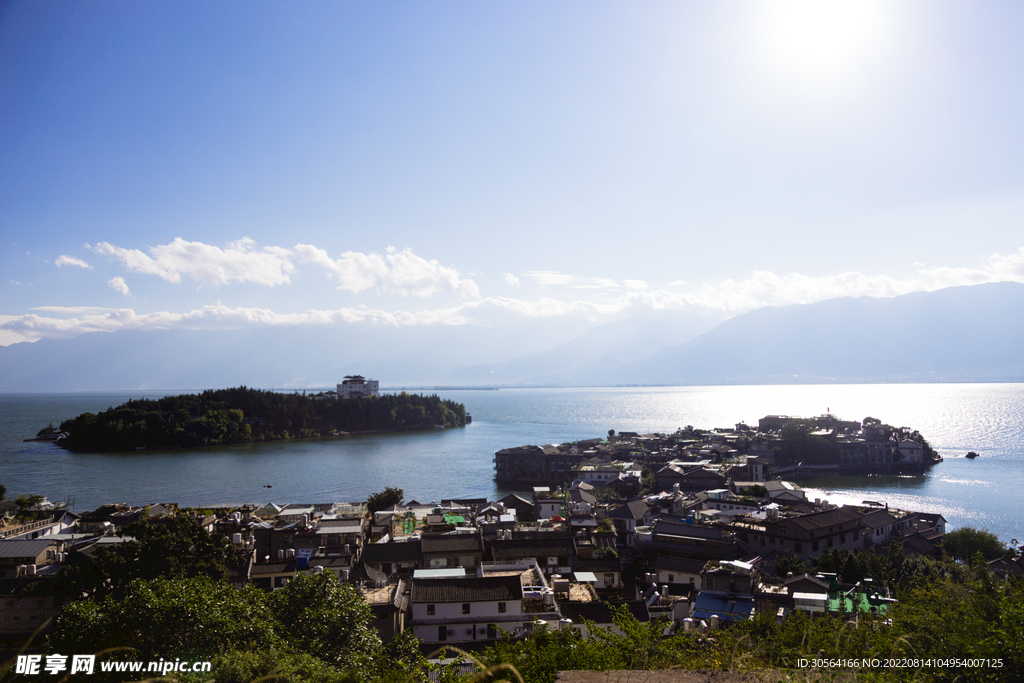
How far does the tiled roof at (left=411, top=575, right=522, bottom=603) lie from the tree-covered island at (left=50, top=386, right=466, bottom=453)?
4701 centimetres

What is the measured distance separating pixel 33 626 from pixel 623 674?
34.2 ft

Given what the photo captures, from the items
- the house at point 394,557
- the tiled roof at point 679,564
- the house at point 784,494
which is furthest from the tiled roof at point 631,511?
the house at point 394,557

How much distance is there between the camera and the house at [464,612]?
8711mm

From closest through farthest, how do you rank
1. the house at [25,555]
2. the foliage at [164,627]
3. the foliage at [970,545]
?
the foliage at [164,627] → the house at [25,555] → the foliage at [970,545]

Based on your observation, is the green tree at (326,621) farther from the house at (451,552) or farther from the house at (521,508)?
the house at (521,508)

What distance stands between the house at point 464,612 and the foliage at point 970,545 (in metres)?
13.1

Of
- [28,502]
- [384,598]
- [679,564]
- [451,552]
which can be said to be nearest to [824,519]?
[679,564]

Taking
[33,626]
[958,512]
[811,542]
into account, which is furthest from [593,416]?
[33,626]

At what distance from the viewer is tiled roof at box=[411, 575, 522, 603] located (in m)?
8.96

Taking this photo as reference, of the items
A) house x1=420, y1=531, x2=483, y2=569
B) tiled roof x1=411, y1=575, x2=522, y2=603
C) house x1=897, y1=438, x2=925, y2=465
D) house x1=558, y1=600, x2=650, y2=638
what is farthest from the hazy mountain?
tiled roof x1=411, y1=575, x2=522, y2=603

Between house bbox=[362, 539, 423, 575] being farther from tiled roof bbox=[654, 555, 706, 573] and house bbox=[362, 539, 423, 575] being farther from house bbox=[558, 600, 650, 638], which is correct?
tiled roof bbox=[654, 555, 706, 573]

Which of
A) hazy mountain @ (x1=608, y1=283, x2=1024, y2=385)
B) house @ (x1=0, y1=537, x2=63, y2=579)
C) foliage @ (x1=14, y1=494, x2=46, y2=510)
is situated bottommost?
foliage @ (x1=14, y1=494, x2=46, y2=510)

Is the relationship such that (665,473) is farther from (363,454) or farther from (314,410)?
(314,410)

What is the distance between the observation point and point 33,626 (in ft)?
28.8
